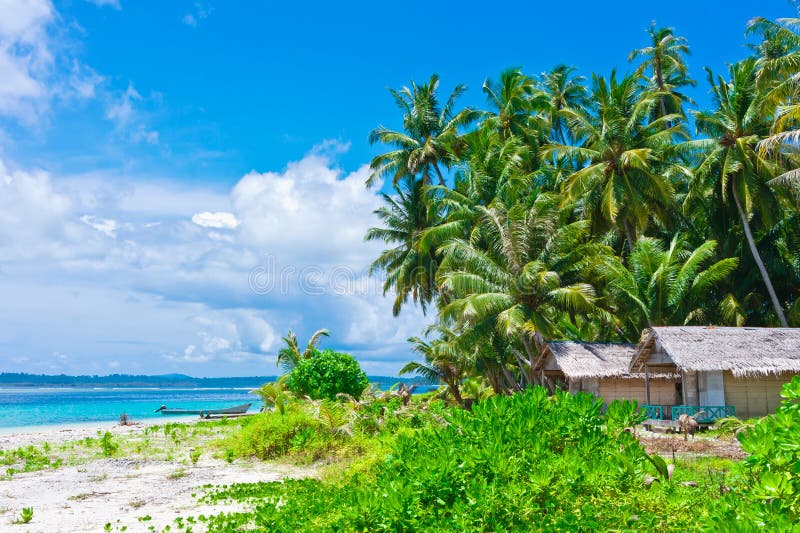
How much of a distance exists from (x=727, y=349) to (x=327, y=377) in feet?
46.8

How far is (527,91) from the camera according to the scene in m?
33.8

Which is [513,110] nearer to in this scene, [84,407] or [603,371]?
[603,371]

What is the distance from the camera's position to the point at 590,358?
2144 centimetres

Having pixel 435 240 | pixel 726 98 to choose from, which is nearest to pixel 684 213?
pixel 726 98

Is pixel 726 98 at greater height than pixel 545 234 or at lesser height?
greater

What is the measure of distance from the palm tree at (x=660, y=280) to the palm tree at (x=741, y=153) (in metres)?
2.51

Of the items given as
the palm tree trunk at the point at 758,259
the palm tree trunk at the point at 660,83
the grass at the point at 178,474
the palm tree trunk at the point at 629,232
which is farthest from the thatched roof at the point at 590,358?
the palm tree trunk at the point at 660,83

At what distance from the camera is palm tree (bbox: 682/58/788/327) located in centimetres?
2358

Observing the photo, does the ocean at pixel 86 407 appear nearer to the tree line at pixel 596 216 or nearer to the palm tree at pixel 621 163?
the tree line at pixel 596 216

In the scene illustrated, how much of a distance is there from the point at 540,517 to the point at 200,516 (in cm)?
579

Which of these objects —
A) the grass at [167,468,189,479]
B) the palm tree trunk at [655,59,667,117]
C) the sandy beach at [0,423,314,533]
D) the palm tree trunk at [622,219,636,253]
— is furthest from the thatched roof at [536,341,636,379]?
the palm tree trunk at [655,59,667,117]

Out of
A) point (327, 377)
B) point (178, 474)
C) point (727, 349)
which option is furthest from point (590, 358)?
point (178, 474)

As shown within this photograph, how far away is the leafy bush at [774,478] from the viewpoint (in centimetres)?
261

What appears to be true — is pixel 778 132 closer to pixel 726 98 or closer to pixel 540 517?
pixel 726 98
